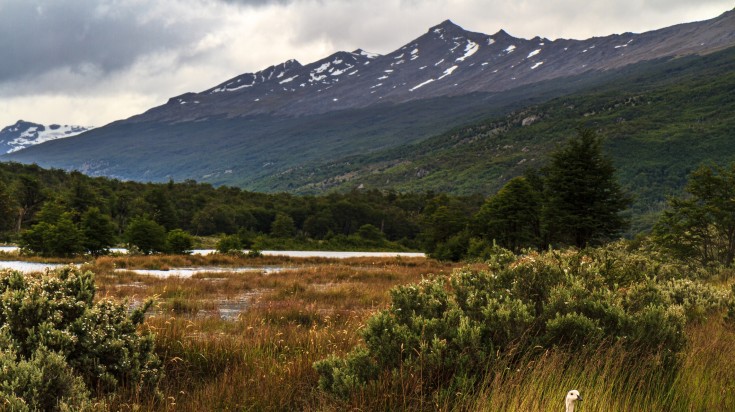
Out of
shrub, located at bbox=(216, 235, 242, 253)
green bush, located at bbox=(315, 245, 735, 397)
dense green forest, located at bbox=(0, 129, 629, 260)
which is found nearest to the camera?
green bush, located at bbox=(315, 245, 735, 397)

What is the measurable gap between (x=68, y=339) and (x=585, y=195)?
35.9 m

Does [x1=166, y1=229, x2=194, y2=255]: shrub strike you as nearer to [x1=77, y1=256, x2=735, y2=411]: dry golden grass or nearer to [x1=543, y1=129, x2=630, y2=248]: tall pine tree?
[x1=543, y1=129, x2=630, y2=248]: tall pine tree

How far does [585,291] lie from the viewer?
610 cm

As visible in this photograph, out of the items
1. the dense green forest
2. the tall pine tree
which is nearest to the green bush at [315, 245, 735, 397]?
the tall pine tree

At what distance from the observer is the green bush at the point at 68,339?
4.60 metres

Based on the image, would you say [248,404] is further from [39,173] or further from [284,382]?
[39,173]

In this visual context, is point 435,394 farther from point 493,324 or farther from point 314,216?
point 314,216

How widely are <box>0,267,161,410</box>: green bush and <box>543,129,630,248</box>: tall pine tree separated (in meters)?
33.9

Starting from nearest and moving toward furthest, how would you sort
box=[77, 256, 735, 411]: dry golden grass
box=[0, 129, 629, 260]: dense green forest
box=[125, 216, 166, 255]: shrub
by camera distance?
box=[77, 256, 735, 411]: dry golden grass → box=[0, 129, 629, 260]: dense green forest → box=[125, 216, 166, 255]: shrub

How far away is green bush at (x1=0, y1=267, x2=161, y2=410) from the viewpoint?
4.60 meters

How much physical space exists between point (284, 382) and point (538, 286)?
3.52 m

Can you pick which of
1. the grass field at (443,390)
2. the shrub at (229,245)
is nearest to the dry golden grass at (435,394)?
the grass field at (443,390)

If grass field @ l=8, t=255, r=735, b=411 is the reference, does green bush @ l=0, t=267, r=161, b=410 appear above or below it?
above

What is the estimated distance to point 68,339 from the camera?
519 cm
